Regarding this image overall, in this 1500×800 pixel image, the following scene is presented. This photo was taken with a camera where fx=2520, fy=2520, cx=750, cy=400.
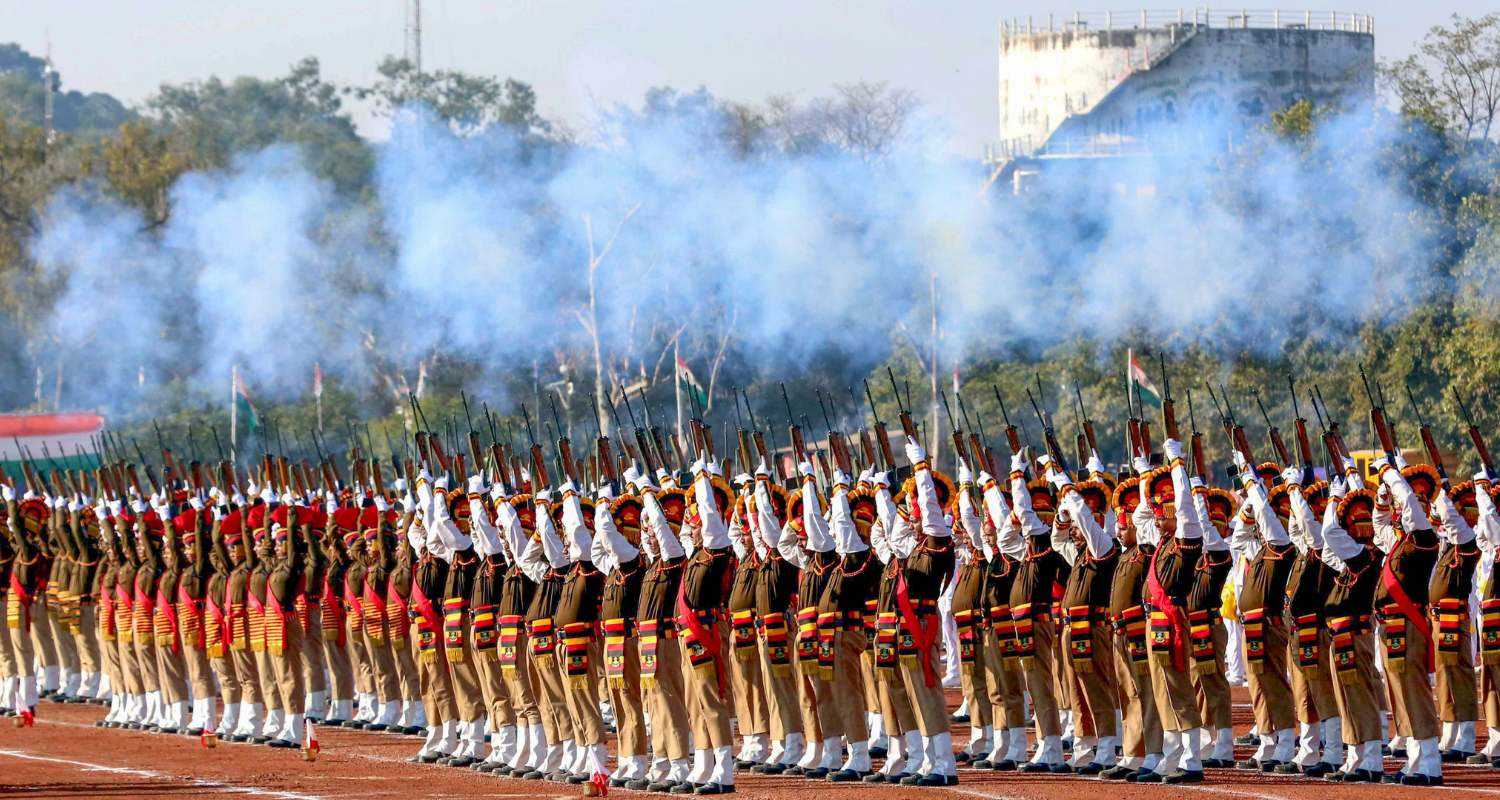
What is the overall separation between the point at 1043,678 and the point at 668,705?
2583mm

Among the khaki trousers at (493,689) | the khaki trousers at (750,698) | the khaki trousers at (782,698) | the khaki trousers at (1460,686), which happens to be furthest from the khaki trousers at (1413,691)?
the khaki trousers at (493,689)

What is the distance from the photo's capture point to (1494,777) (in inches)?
584

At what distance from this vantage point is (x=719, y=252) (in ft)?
120

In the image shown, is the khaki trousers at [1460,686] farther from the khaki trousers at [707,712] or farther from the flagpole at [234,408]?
the flagpole at [234,408]

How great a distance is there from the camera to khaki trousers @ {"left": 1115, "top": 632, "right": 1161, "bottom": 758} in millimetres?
15303

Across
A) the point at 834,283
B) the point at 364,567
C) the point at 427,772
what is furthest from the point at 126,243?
the point at 427,772

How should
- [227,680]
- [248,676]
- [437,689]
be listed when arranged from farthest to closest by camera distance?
1. [227,680]
2. [248,676]
3. [437,689]

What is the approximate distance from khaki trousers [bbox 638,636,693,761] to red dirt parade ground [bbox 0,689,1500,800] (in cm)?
33

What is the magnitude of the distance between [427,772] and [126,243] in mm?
35470

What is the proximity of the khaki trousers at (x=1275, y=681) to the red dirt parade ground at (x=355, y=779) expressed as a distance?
39 centimetres

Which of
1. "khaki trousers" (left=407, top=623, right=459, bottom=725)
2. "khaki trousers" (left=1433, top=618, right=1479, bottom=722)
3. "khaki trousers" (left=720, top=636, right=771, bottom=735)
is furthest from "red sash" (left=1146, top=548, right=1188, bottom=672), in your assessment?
"khaki trousers" (left=407, top=623, right=459, bottom=725)

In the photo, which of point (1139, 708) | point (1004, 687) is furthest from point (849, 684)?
point (1139, 708)

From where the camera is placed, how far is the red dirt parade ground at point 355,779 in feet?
47.6

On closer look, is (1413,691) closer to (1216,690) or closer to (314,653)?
(1216,690)
